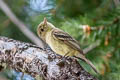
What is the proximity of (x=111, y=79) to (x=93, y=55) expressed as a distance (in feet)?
1.36

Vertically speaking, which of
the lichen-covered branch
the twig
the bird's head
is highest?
the twig

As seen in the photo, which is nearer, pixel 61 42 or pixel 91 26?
pixel 61 42

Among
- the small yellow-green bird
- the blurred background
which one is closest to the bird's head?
the small yellow-green bird

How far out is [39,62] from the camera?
208cm

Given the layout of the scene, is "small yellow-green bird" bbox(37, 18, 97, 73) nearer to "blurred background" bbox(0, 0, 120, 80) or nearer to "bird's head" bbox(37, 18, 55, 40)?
"bird's head" bbox(37, 18, 55, 40)

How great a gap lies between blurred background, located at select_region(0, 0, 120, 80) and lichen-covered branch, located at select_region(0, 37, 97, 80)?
643 millimetres

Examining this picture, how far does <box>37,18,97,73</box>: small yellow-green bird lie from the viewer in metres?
2.62

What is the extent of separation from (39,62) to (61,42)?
2.11 ft

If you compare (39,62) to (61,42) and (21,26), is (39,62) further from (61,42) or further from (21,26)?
(21,26)

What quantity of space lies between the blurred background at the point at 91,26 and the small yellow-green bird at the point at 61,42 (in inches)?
15.9

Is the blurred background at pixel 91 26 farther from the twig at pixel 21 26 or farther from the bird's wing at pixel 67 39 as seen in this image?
the bird's wing at pixel 67 39

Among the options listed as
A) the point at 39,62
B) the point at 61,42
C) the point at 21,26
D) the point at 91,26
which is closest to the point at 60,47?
the point at 61,42

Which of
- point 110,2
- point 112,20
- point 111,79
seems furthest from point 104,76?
point 110,2

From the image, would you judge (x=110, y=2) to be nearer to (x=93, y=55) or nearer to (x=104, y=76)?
(x=93, y=55)
